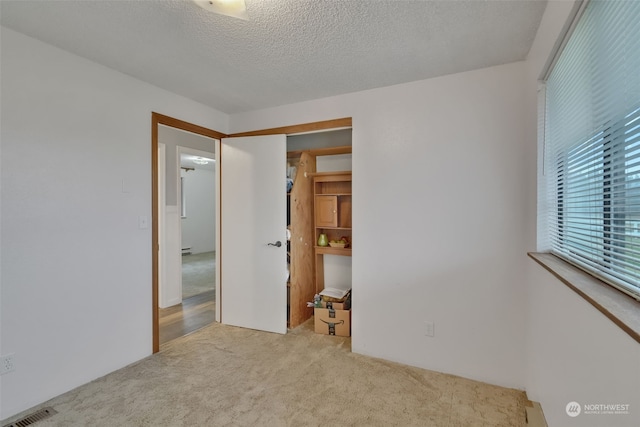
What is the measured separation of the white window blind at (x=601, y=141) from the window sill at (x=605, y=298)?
0.11 feet

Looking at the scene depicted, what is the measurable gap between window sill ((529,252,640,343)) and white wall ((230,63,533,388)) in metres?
0.80

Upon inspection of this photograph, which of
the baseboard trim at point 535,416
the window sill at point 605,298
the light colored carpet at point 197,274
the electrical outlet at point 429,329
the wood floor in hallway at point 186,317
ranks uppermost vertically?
the window sill at point 605,298

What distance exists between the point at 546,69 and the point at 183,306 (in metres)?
4.40

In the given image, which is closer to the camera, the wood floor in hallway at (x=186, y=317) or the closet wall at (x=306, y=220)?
the wood floor in hallway at (x=186, y=317)

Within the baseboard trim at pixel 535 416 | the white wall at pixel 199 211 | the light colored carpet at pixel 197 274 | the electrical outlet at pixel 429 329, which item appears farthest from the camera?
the white wall at pixel 199 211

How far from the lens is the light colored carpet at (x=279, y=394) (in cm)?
178

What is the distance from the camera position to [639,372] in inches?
28.6

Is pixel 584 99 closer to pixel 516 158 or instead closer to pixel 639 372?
pixel 516 158

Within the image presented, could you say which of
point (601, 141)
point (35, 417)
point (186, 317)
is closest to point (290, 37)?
point (601, 141)

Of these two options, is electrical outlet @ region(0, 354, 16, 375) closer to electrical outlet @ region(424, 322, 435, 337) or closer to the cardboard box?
the cardboard box

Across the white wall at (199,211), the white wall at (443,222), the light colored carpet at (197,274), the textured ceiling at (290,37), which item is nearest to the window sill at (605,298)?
the white wall at (443,222)

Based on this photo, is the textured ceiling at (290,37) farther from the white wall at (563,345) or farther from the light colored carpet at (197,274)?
the light colored carpet at (197,274)

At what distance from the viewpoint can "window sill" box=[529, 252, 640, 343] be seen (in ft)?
2.45

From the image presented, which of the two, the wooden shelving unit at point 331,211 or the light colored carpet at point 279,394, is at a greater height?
the wooden shelving unit at point 331,211
